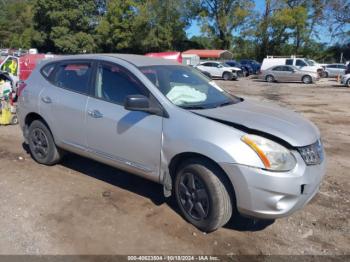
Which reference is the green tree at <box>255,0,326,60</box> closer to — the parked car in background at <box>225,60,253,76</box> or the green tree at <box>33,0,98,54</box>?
the parked car in background at <box>225,60,253,76</box>

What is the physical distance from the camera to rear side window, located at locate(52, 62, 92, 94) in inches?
187

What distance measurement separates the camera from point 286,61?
30703mm

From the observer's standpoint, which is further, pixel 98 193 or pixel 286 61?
pixel 286 61

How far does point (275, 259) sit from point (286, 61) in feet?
96.1

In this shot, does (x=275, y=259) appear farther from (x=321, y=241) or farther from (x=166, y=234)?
(x=166, y=234)

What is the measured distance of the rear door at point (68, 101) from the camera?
468cm

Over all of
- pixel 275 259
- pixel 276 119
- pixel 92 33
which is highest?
pixel 92 33

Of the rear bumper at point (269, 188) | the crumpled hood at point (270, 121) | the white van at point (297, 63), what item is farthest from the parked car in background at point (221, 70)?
Answer: the rear bumper at point (269, 188)

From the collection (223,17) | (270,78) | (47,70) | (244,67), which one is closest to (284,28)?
(223,17)

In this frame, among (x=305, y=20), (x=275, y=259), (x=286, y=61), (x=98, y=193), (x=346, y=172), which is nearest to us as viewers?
(x=275, y=259)

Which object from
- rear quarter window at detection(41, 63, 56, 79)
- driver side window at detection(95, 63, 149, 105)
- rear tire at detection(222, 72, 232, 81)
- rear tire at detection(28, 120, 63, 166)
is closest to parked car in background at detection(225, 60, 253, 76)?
rear tire at detection(222, 72, 232, 81)

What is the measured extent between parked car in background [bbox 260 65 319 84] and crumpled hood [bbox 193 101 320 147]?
25431 millimetres

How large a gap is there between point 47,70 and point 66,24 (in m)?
50.0

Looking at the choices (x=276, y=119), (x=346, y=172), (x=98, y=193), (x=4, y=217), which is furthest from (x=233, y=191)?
(x=346, y=172)
